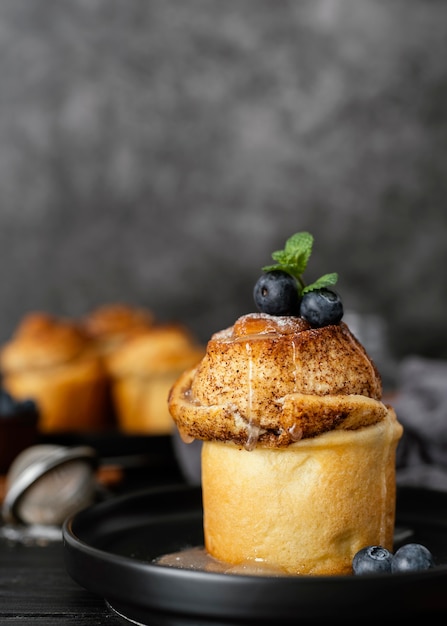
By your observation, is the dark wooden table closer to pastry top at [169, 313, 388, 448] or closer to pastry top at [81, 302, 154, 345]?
pastry top at [169, 313, 388, 448]

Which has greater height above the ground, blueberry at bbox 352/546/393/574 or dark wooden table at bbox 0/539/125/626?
blueberry at bbox 352/546/393/574

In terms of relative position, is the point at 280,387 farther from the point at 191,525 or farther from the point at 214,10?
the point at 214,10

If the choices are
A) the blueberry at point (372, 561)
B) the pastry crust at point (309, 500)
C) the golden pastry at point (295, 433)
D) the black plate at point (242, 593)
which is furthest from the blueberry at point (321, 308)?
the black plate at point (242, 593)

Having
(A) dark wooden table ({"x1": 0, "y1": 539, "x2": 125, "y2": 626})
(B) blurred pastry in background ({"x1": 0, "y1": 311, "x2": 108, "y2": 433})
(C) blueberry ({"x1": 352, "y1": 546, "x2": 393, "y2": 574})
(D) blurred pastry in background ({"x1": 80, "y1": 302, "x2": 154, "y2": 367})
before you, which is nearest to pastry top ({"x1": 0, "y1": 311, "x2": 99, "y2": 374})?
(B) blurred pastry in background ({"x1": 0, "y1": 311, "x2": 108, "y2": 433})

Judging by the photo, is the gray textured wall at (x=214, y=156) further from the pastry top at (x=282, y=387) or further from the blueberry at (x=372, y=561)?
the blueberry at (x=372, y=561)

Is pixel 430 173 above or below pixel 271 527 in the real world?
above

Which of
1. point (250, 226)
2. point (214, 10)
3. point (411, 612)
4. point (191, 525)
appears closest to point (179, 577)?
point (411, 612)
